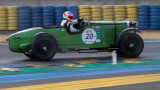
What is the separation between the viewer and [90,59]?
11164 millimetres

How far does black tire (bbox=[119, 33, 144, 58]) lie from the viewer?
11164 mm

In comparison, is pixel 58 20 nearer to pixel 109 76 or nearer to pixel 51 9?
pixel 51 9

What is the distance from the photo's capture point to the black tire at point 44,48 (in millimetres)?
10344

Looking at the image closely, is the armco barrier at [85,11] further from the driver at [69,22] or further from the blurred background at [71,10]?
the driver at [69,22]

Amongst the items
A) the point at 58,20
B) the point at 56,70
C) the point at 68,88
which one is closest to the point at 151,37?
the point at 58,20

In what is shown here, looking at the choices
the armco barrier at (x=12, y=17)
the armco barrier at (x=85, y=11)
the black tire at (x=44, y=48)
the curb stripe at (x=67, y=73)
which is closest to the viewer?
the curb stripe at (x=67, y=73)

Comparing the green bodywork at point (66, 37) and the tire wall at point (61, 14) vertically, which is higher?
the tire wall at point (61, 14)

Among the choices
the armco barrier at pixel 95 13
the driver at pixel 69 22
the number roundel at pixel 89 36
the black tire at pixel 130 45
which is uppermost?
the armco barrier at pixel 95 13

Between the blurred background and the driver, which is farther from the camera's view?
the blurred background

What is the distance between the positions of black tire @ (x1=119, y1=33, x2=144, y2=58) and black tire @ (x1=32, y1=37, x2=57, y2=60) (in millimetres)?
2383

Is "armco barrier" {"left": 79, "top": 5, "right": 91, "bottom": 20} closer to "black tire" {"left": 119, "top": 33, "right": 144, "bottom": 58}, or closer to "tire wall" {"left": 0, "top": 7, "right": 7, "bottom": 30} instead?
"tire wall" {"left": 0, "top": 7, "right": 7, "bottom": 30}

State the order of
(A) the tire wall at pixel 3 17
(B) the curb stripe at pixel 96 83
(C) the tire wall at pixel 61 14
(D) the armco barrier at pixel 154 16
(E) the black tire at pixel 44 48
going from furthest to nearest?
(D) the armco barrier at pixel 154 16 → (C) the tire wall at pixel 61 14 → (A) the tire wall at pixel 3 17 → (E) the black tire at pixel 44 48 → (B) the curb stripe at pixel 96 83

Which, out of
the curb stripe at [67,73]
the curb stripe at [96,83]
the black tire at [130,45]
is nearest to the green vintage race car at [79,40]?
the black tire at [130,45]

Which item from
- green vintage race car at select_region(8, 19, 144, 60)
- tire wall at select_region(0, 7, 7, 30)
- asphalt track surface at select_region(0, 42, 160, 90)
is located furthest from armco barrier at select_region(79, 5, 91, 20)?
green vintage race car at select_region(8, 19, 144, 60)
